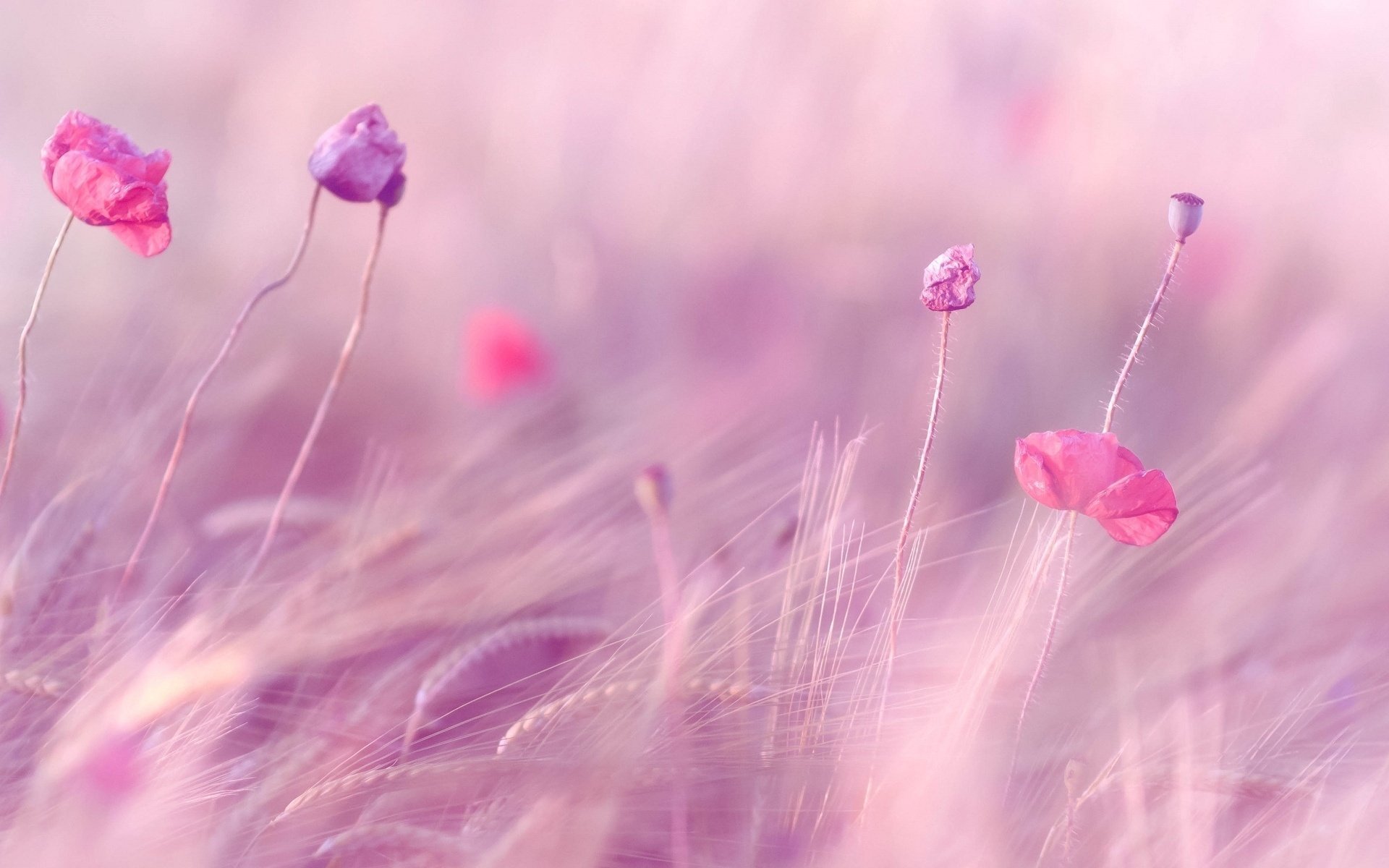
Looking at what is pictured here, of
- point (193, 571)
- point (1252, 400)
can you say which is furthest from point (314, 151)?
point (1252, 400)

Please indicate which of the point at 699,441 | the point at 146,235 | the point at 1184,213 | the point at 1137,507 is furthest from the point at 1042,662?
the point at 146,235

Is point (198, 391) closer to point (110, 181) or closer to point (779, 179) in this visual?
point (110, 181)

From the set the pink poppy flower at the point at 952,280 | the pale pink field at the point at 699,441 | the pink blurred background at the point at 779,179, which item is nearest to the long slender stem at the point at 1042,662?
the pale pink field at the point at 699,441

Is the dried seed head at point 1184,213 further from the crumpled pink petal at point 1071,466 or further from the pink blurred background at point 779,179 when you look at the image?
the pink blurred background at point 779,179

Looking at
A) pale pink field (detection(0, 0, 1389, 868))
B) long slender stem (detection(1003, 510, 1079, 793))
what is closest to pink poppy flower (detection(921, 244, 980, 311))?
pale pink field (detection(0, 0, 1389, 868))

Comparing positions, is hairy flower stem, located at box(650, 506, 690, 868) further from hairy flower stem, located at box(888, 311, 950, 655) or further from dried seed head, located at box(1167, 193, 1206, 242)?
dried seed head, located at box(1167, 193, 1206, 242)

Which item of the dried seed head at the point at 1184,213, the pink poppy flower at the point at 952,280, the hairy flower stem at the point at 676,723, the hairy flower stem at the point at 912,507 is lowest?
the hairy flower stem at the point at 676,723
